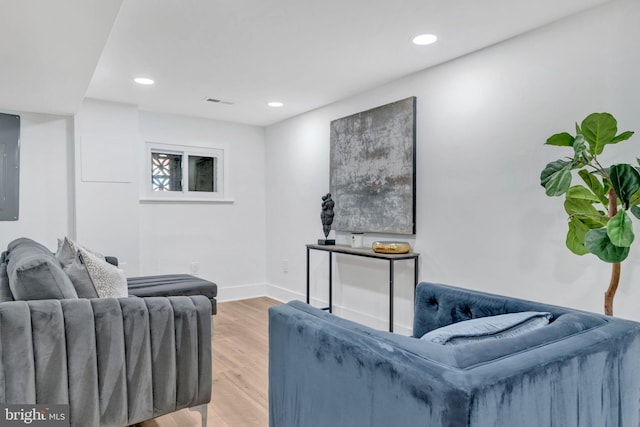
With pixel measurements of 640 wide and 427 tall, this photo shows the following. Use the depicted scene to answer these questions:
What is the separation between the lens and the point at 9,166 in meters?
3.68

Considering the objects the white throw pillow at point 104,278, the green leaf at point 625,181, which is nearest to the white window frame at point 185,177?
the white throw pillow at point 104,278

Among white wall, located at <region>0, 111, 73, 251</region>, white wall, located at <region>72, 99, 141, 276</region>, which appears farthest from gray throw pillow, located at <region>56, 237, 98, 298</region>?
white wall, located at <region>0, 111, 73, 251</region>

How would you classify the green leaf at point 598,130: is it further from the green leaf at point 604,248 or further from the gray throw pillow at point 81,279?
the gray throw pillow at point 81,279

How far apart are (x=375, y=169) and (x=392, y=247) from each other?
75 cm

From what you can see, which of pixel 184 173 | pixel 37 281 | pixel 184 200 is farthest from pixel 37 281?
pixel 184 173

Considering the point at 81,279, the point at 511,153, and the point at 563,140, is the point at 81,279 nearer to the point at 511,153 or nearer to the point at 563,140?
the point at 563,140

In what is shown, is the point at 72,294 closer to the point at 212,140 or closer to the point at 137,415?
the point at 137,415

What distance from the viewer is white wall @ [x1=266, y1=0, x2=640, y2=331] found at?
217 centimetres

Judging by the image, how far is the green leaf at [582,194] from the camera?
1.95 m

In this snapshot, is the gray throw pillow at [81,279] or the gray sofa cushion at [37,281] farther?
the gray throw pillow at [81,279]

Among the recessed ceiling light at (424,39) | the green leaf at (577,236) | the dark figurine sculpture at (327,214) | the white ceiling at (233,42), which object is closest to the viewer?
the green leaf at (577,236)

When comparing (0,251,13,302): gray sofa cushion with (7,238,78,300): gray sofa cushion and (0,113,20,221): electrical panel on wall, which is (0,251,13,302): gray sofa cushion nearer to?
(7,238,78,300): gray sofa cushion

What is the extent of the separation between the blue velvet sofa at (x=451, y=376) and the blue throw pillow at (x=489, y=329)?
0.27ft

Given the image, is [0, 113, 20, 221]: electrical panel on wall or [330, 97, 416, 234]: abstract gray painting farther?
[0, 113, 20, 221]: electrical panel on wall
